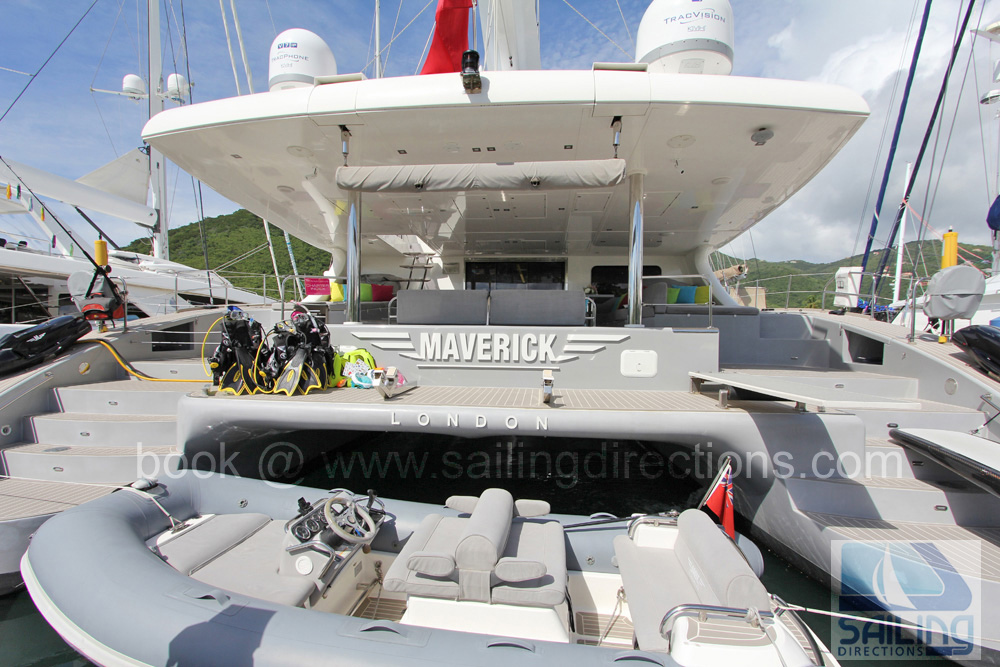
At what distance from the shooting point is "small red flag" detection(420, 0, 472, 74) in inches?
167

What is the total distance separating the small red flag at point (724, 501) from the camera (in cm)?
244

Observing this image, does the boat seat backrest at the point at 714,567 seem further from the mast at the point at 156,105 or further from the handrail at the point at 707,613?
the mast at the point at 156,105

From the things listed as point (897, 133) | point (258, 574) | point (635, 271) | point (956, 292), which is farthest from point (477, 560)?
point (897, 133)

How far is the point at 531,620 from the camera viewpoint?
180 cm

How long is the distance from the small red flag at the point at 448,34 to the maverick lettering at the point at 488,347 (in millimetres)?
2702

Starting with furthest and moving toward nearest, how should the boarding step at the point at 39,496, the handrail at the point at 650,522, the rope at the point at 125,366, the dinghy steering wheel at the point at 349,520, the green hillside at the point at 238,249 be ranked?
the green hillside at the point at 238,249 < the rope at the point at 125,366 < the boarding step at the point at 39,496 < the handrail at the point at 650,522 < the dinghy steering wheel at the point at 349,520

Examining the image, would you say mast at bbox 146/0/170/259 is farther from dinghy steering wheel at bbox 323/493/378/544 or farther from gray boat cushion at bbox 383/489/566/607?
gray boat cushion at bbox 383/489/566/607

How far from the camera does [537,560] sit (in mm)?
1922

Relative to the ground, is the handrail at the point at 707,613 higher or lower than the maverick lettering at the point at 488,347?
lower

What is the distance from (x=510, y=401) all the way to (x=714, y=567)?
4.95ft

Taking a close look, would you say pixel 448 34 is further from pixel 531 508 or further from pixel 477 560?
pixel 477 560

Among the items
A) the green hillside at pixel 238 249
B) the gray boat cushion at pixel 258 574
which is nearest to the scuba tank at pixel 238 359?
the gray boat cushion at pixel 258 574

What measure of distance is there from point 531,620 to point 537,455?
3.17 meters

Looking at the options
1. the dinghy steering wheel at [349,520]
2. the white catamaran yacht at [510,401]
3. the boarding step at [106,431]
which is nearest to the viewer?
the white catamaran yacht at [510,401]
